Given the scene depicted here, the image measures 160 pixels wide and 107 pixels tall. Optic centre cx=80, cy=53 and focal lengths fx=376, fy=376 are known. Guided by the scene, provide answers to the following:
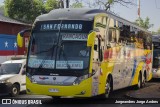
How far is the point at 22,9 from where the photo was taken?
4075cm

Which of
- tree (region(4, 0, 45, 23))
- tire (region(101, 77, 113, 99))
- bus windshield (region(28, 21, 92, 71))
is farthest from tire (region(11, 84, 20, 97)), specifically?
tree (region(4, 0, 45, 23))

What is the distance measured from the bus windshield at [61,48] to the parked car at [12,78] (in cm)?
357

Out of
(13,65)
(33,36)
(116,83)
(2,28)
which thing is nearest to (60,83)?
(33,36)

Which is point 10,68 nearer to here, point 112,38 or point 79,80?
point 112,38

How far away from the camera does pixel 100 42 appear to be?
13711mm

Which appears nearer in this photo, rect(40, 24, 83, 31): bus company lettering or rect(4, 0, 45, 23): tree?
rect(40, 24, 83, 31): bus company lettering

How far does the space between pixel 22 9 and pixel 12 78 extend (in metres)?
24.9

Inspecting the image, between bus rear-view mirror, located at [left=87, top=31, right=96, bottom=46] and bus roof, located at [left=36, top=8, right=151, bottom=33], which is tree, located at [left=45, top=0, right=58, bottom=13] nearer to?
bus roof, located at [left=36, top=8, right=151, bottom=33]

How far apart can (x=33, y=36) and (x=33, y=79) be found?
1.61 m

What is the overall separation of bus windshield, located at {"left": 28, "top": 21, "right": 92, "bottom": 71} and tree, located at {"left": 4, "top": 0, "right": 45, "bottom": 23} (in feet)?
90.2

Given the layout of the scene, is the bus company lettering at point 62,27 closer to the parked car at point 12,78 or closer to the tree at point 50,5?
the parked car at point 12,78

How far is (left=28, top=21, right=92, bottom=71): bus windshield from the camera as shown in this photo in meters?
12.8

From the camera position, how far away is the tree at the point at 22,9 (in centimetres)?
4022

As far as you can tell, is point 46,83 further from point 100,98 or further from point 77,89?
point 100,98
